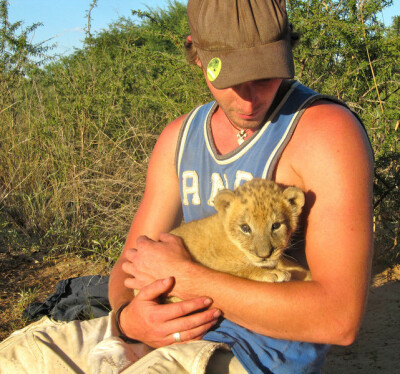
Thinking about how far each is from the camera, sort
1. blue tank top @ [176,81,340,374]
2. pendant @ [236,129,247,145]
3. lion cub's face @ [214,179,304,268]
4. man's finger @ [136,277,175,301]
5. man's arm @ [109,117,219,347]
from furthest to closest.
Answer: pendant @ [236,129,247,145]
lion cub's face @ [214,179,304,268]
man's finger @ [136,277,175,301]
man's arm @ [109,117,219,347]
blue tank top @ [176,81,340,374]

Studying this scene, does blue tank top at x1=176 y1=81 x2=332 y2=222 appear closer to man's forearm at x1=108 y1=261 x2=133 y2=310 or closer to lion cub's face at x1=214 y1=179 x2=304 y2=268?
lion cub's face at x1=214 y1=179 x2=304 y2=268

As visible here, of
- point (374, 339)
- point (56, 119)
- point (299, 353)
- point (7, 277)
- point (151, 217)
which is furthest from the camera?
point (56, 119)

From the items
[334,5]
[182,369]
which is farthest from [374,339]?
[334,5]

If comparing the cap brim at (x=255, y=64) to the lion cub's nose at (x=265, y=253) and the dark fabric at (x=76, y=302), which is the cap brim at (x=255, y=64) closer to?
the lion cub's nose at (x=265, y=253)

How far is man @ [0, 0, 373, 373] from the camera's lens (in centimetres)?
219

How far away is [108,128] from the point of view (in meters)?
7.29

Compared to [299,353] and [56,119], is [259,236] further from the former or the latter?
[56,119]

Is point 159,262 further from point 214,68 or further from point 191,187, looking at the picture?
point 214,68

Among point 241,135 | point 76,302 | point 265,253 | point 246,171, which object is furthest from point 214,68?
point 76,302

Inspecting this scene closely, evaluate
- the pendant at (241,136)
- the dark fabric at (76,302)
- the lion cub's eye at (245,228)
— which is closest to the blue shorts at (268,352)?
the lion cub's eye at (245,228)

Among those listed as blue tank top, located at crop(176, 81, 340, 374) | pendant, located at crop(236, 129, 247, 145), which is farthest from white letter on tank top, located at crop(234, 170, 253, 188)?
pendant, located at crop(236, 129, 247, 145)

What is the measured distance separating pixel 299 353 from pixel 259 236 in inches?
29.9

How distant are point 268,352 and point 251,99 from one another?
1342 mm

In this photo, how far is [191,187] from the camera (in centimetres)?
291
